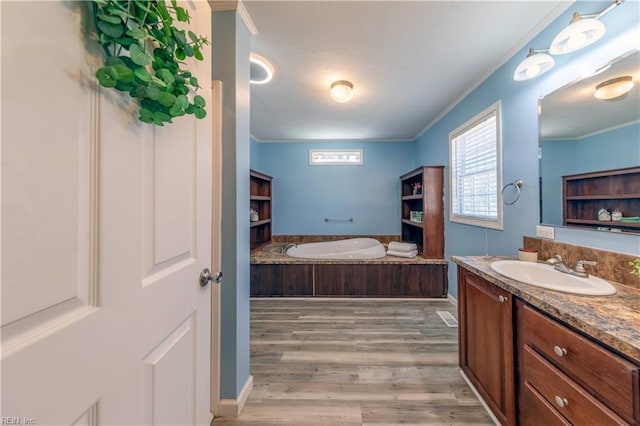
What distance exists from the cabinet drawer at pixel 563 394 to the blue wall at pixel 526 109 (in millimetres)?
764

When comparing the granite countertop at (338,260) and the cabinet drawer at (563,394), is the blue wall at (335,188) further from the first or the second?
the cabinet drawer at (563,394)

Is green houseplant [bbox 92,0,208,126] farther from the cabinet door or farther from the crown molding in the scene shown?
the cabinet door

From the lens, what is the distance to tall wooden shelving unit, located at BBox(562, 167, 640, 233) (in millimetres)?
1238

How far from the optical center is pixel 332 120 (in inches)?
142

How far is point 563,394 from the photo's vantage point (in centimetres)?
99

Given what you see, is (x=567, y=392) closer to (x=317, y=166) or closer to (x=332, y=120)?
(x=332, y=120)

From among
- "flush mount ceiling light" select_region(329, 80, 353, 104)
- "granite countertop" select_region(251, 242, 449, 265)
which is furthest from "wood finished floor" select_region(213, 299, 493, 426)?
"flush mount ceiling light" select_region(329, 80, 353, 104)

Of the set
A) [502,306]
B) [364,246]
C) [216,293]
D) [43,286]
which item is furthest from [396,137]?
[43,286]

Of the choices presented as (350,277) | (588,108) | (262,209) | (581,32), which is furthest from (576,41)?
(262,209)

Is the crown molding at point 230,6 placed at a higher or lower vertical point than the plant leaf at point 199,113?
higher

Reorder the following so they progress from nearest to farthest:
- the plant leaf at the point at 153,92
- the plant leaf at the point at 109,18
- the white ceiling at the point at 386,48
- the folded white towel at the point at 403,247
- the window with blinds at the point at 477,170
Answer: the plant leaf at the point at 109,18, the plant leaf at the point at 153,92, the white ceiling at the point at 386,48, the window with blinds at the point at 477,170, the folded white towel at the point at 403,247

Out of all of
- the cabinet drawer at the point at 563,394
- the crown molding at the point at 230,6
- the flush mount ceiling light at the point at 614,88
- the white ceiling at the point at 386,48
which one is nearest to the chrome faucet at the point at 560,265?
the cabinet drawer at the point at 563,394

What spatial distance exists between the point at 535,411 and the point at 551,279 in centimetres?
69

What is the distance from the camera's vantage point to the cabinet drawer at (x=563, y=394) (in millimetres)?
855
